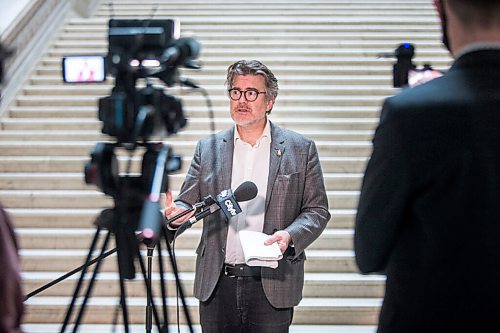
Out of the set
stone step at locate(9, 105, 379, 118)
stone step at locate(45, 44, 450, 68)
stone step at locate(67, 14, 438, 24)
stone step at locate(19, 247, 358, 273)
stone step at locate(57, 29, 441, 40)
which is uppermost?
stone step at locate(67, 14, 438, 24)

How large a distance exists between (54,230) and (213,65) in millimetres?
2835

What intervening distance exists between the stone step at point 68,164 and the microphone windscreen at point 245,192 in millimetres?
3892

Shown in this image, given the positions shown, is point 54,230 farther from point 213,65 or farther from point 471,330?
point 471,330

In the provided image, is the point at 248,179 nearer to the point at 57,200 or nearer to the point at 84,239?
the point at 84,239

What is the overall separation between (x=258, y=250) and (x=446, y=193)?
1775mm

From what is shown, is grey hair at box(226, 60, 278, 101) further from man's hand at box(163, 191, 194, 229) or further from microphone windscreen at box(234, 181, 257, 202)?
man's hand at box(163, 191, 194, 229)

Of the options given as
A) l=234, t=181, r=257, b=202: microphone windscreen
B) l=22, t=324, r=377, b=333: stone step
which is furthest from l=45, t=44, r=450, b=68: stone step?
l=234, t=181, r=257, b=202: microphone windscreen

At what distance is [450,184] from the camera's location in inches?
69.4

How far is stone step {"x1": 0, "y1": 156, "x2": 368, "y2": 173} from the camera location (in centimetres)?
735

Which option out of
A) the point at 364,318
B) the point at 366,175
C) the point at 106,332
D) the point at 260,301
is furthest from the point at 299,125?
the point at 366,175

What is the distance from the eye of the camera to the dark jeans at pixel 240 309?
3.66 metres

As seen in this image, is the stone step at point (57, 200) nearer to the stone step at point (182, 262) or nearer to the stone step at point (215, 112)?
the stone step at point (182, 262)

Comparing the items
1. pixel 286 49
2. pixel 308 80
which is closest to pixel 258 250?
pixel 308 80

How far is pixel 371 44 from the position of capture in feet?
30.0
